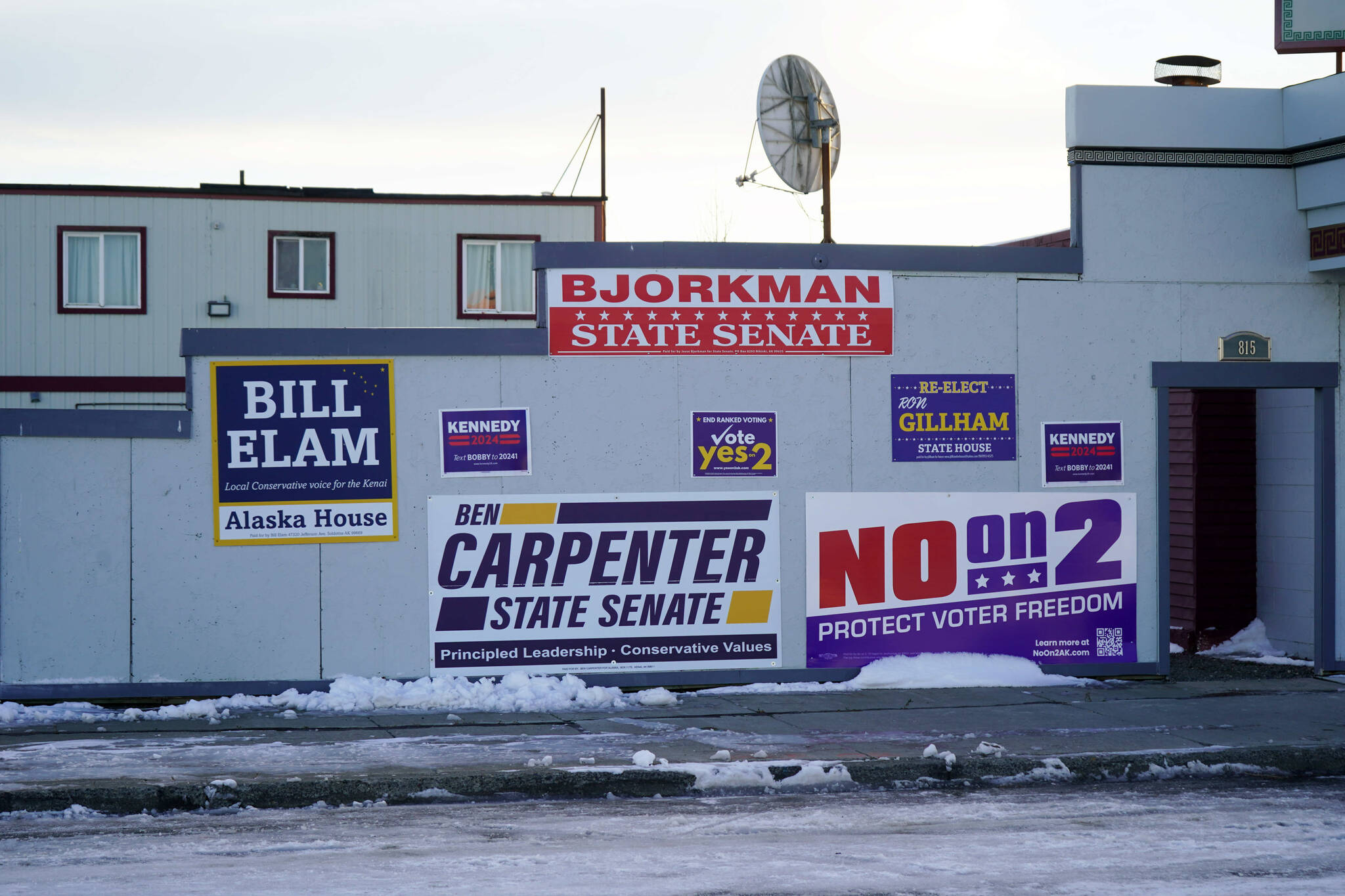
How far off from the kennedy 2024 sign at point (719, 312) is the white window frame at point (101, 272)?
15.4m

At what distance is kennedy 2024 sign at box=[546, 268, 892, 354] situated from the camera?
37.7 ft

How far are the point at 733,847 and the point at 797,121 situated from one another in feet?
26.9

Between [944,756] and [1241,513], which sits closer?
[944,756]

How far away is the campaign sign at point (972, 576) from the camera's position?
11.8 metres

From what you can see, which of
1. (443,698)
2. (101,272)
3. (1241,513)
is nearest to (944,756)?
(443,698)

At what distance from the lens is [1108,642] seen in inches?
479

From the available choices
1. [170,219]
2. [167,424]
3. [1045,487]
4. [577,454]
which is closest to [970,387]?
[1045,487]

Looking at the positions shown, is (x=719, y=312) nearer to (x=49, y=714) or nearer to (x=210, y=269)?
(x=49, y=714)

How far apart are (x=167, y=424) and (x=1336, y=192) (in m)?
10.3

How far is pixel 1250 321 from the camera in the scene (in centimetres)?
1224

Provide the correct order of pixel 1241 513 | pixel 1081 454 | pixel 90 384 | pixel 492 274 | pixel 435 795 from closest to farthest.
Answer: pixel 435 795
pixel 1081 454
pixel 1241 513
pixel 90 384
pixel 492 274

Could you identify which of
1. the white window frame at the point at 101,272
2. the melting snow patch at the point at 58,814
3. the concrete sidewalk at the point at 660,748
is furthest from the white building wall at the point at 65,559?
the white window frame at the point at 101,272

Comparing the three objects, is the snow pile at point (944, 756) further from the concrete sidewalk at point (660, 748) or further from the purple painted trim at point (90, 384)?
the purple painted trim at point (90, 384)

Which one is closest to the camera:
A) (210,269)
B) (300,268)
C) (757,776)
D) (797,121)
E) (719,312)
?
(757,776)
